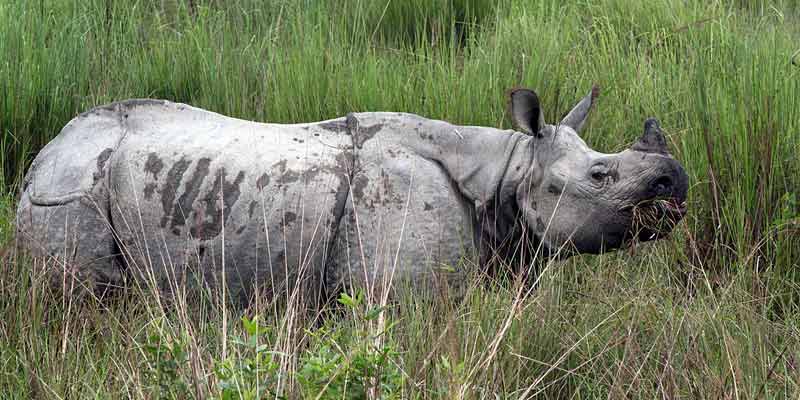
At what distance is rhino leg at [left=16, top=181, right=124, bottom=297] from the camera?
423cm

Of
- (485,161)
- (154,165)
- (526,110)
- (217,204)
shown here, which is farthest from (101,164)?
(526,110)

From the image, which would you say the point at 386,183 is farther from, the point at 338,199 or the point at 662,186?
the point at 662,186

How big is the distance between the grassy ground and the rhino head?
157mm

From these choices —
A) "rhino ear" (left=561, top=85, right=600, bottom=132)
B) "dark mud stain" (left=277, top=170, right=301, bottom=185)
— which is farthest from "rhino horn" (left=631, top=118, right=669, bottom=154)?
"dark mud stain" (left=277, top=170, right=301, bottom=185)

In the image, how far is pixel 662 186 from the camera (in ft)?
13.2

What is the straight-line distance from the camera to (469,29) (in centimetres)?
692

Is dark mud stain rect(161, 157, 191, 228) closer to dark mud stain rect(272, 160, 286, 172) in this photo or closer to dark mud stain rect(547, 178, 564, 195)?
dark mud stain rect(272, 160, 286, 172)

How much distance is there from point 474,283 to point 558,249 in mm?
461

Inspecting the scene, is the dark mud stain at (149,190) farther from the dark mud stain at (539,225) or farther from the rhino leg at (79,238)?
the dark mud stain at (539,225)

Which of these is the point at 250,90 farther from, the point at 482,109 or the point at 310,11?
the point at 482,109

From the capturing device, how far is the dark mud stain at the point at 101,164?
14.1ft

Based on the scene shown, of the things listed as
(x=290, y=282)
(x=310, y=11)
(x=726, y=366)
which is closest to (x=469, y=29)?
(x=310, y=11)

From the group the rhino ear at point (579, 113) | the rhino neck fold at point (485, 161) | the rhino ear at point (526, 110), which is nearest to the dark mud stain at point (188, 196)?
the rhino neck fold at point (485, 161)

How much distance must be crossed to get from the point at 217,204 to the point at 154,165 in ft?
1.06
